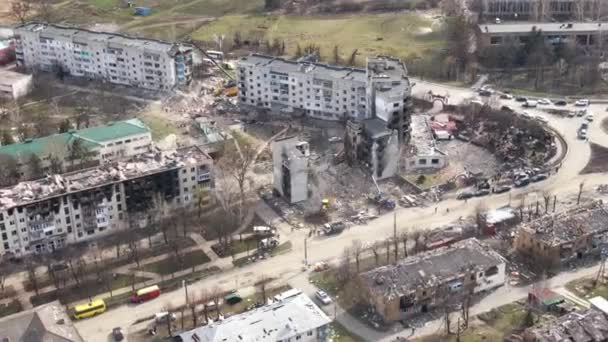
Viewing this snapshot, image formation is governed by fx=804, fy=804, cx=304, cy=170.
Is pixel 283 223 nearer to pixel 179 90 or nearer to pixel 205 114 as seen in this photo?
pixel 205 114

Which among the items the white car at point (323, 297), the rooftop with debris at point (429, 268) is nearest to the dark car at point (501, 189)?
the rooftop with debris at point (429, 268)

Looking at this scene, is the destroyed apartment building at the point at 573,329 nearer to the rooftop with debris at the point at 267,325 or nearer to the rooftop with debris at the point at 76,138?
the rooftop with debris at the point at 267,325

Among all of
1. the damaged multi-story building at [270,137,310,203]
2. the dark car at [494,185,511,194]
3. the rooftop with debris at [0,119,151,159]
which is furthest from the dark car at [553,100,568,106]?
the rooftop with debris at [0,119,151,159]

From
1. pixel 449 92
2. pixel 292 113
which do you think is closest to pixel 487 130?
pixel 449 92

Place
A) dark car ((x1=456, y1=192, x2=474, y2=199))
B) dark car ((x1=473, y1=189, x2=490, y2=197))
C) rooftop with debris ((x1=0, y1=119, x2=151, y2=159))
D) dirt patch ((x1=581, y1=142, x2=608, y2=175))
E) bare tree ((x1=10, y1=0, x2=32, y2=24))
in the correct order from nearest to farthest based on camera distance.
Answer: dark car ((x1=456, y1=192, x2=474, y2=199))
dark car ((x1=473, y1=189, x2=490, y2=197))
dirt patch ((x1=581, y1=142, x2=608, y2=175))
rooftop with debris ((x1=0, y1=119, x2=151, y2=159))
bare tree ((x1=10, y1=0, x2=32, y2=24))

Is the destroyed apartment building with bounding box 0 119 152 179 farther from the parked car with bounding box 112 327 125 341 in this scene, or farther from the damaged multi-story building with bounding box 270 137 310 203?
the parked car with bounding box 112 327 125 341

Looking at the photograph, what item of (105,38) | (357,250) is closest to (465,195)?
(357,250)

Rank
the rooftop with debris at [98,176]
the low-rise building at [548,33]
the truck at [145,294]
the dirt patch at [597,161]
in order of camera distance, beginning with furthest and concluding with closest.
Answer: the low-rise building at [548,33], the dirt patch at [597,161], the rooftop with debris at [98,176], the truck at [145,294]
